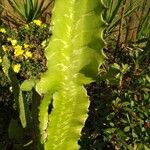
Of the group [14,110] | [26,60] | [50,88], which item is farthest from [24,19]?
[50,88]

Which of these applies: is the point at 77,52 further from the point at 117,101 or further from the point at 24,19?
the point at 24,19

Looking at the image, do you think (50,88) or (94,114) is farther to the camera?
(94,114)

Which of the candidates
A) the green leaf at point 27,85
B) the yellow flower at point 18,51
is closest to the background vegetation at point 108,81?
the yellow flower at point 18,51

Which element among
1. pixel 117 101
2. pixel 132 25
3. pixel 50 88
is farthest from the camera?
pixel 132 25

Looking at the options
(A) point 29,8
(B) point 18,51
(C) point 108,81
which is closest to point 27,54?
(B) point 18,51

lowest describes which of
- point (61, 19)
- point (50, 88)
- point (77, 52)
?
point (50, 88)

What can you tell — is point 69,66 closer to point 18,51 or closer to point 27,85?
point 27,85

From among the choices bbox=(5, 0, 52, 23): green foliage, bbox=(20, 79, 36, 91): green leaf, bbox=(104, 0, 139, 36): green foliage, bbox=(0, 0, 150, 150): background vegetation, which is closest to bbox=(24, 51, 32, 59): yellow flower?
bbox=(0, 0, 150, 150): background vegetation
